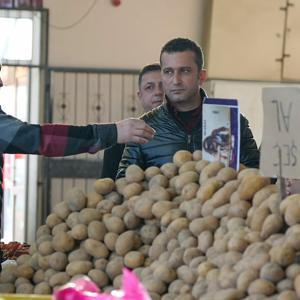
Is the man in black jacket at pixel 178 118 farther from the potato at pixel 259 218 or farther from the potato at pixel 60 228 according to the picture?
the potato at pixel 259 218

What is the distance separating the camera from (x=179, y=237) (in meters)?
1.97

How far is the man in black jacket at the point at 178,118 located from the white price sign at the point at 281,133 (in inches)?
35.1

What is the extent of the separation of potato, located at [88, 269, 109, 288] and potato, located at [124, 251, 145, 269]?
62 millimetres

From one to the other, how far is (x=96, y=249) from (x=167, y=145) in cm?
82

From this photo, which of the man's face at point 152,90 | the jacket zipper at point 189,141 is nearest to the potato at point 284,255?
the jacket zipper at point 189,141

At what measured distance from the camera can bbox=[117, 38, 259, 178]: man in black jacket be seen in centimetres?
282

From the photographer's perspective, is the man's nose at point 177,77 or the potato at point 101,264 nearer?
the potato at point 101,264

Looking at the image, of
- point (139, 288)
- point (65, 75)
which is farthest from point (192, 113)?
point (65, 75)

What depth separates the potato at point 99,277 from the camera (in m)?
2.02

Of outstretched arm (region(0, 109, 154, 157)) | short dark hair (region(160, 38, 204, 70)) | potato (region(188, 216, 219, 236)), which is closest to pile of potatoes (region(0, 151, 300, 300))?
potato (region(188, 216, 219, 236))

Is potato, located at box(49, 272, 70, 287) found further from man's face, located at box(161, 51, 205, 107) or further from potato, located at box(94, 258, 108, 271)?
man's face, located at box(161, 51, 205, 107)

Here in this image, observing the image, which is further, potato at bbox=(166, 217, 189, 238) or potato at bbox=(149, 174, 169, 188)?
potato at bbox=(149, 174, 169, 188)

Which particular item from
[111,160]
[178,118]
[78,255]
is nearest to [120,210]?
[78,255]

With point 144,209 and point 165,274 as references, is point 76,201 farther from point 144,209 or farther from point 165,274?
point 165,274
